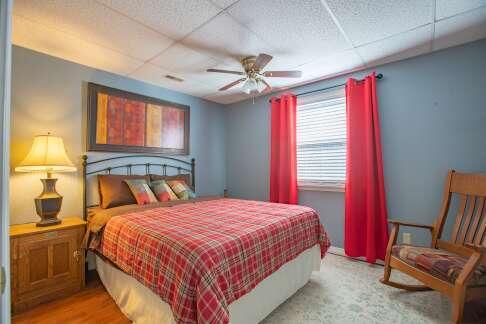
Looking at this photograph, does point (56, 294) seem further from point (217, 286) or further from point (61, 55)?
point (61, 55)

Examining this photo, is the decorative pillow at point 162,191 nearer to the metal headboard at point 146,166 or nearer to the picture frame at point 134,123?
the metal headboard at point 146,166

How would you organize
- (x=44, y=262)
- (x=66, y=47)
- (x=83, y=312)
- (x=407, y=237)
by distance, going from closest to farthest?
1. (x=83, y=312)
2. (x=44, y=262)
3. (x=66, y=47)
4. (x=407, y=237)

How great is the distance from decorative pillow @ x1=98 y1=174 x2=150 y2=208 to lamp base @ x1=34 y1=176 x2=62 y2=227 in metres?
0.41

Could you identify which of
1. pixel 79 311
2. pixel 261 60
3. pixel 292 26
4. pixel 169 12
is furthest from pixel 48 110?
pixel 292 26

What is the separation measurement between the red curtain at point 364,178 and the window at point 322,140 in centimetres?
23

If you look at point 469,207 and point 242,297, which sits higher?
point 469,207

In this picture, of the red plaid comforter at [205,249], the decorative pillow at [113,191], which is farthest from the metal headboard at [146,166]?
the red plaid comforter at [205,249]

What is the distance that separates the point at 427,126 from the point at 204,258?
272cm

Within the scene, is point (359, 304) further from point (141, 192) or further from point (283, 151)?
point (141, 192)

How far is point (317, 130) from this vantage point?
327 centimetres

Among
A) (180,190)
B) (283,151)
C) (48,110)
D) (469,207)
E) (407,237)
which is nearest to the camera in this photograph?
(469,207)

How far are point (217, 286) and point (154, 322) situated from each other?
63cm

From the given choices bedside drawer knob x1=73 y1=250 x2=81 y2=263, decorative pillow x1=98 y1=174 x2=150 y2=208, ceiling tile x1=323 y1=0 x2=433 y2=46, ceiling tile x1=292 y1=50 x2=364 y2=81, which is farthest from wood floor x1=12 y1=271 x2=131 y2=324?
ceiling tile x1=292 y1=50 x2=364 y2=81

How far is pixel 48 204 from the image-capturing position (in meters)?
2.09
